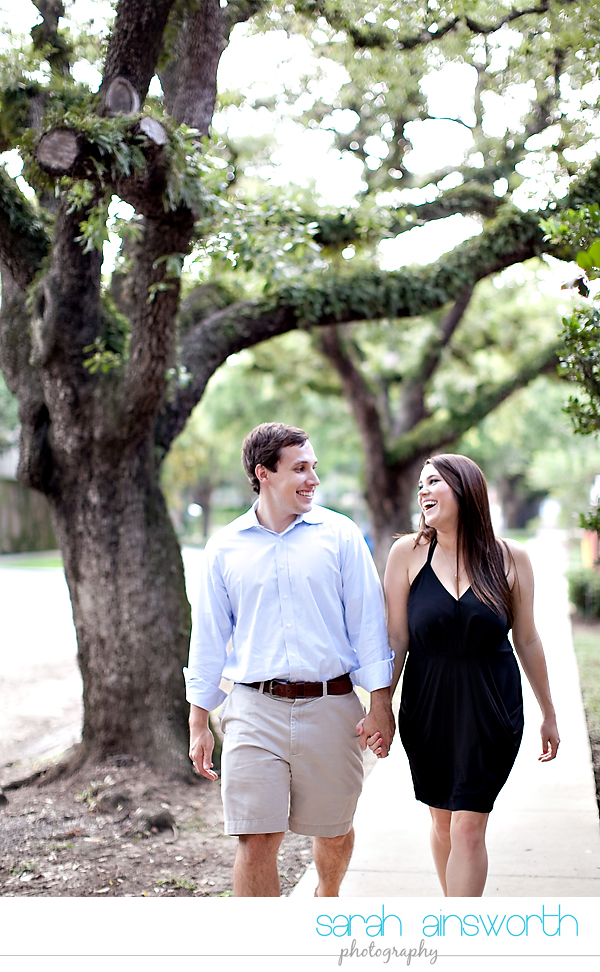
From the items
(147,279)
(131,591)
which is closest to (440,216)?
(147,279)

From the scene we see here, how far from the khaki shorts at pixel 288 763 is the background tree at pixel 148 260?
2.82 m

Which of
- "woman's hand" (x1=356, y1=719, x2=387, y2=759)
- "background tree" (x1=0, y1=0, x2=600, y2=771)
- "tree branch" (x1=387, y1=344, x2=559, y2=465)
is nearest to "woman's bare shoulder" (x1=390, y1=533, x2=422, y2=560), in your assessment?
"woman's hand" (x1=356, y1=719, x2=387, y2=759)

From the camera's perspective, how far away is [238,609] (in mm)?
3473

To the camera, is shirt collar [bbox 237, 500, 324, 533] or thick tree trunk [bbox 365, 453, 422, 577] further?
thick tree trunk [bbox 365, 453, 422, 577]

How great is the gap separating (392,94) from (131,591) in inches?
199

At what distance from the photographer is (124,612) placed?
6195mm

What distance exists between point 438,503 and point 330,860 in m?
1.48

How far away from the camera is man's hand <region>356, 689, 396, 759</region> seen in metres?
3.36

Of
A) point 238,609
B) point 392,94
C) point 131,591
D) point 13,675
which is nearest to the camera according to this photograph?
point 238,609

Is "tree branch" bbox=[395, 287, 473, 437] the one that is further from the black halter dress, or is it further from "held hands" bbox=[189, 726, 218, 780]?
"held hands" bbox=[189, 726, 218, 780]

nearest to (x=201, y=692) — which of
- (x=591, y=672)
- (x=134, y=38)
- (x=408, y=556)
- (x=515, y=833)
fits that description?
(x=408, y=556)

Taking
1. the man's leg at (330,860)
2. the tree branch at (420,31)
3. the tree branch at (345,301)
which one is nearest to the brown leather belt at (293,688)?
the man's leg at (330,860)

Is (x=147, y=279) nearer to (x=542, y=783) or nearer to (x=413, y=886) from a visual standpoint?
(x=413, y=886)

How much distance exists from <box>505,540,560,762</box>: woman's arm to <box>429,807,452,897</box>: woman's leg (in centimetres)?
45
